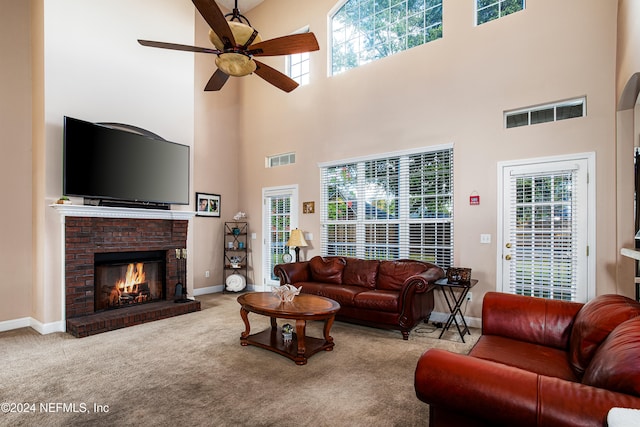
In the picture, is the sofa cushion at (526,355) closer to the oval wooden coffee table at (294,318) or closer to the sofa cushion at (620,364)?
the sofa cushion at (620,364)

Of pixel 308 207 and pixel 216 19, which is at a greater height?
pixel 216 19

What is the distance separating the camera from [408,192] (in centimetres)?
502

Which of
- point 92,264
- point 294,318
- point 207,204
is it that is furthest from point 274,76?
point 207,204

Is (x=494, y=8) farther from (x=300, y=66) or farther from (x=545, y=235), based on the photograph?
(x=300, y=66)

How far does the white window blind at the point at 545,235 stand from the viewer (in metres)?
3.83

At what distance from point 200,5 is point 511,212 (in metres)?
3.95

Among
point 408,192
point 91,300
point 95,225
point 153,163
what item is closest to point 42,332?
point 91,300

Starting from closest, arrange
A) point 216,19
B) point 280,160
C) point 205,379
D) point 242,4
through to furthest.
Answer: point 216,19, point 205,379, point 280,160, point 242,4

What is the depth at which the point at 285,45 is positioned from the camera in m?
3.00

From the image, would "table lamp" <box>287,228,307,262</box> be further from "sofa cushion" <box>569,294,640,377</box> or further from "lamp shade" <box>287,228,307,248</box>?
"sofa cushion" <box>569,294,640,377</box>

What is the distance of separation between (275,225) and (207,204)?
1397 mm

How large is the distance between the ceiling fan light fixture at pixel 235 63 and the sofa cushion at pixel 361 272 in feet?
10.0

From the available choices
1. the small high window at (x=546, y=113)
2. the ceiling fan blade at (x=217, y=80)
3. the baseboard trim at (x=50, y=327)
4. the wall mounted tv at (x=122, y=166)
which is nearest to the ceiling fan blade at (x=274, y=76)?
the ceiling fan blade at (x=217, y=80)

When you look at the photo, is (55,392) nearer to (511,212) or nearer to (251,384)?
(251,384)
